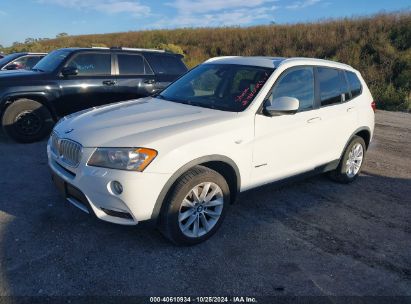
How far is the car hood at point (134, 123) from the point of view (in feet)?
10.1

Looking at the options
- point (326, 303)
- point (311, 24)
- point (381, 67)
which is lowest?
point (326, 303)

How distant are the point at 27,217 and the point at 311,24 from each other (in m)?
25.1

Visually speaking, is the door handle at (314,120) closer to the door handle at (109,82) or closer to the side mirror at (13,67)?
the door handle at (109,82)

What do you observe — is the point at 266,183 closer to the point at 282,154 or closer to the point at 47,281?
the point at 282,154

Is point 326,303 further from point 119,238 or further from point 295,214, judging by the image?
point 119,238

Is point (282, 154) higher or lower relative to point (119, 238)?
higher

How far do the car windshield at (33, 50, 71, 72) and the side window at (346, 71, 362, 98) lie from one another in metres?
5.06

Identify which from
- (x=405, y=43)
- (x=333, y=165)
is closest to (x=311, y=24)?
(x=405, y=43)

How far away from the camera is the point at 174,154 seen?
9.81ft

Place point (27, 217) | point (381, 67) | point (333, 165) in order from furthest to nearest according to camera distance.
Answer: point (381, 67) → point (333, 165) → point (27, 217)

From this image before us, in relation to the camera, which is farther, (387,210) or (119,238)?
(387,210)

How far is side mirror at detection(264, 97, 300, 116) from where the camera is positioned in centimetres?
356

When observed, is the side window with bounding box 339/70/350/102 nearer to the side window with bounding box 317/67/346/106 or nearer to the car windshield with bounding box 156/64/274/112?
the side window with bounding box 317/67/346/106

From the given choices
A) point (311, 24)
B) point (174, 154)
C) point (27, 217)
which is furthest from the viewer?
point (311, 24)
